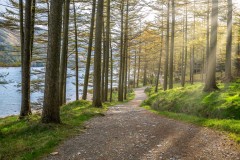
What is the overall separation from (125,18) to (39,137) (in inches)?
721

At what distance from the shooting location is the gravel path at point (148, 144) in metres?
5.56

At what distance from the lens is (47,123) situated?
789 cm

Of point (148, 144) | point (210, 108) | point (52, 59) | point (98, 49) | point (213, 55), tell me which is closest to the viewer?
point (148, 144)

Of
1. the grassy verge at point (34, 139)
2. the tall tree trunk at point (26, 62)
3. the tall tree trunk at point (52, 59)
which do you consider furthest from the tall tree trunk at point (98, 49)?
the tall tree trunk at point (52, 59)

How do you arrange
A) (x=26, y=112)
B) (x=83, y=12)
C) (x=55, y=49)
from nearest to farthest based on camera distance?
(x=55, y=49)
(x=26, y=112)
(x=83, y=12)

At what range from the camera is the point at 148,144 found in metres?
6.48

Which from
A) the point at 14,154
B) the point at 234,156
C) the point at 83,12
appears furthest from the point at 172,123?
the point at 83,12

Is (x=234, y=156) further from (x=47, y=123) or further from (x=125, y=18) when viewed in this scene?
(x=125, y=18)

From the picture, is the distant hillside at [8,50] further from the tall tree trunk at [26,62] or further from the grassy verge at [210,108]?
the grassy verge at [210,108]

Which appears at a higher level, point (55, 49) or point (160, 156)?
point (55, 49)

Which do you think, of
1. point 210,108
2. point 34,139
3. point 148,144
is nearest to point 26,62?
point 34,139

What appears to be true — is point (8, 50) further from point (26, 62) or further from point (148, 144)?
point (148, 144)

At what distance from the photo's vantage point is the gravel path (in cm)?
556

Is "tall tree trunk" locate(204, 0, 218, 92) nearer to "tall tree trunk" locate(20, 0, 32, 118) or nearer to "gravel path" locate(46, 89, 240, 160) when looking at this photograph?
"gravel path" locate(46, 89, 240, 160)
